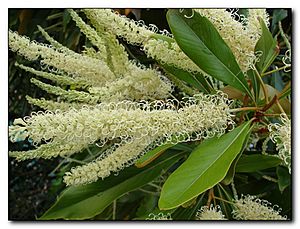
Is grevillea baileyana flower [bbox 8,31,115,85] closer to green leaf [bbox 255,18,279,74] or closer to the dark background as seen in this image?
the dark background

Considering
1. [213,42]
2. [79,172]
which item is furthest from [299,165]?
[79,172]

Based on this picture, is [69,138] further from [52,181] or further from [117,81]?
[52,181]

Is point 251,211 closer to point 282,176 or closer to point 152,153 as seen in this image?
point 282,176

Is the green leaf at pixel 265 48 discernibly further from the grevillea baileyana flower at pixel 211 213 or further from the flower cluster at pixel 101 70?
the grevillea baileyana flower at pixel 211 213

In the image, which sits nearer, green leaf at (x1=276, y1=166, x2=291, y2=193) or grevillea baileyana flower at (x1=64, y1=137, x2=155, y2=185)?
grevillea baileyana flower at (x1=64, y1=137, x2=155, y2=185)

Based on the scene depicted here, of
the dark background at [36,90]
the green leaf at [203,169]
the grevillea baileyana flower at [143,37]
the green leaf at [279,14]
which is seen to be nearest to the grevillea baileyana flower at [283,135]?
the green leaf at [203,169]

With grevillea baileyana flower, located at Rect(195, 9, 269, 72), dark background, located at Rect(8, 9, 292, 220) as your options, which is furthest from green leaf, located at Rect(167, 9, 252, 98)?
dark background, located at Rect(8, 9, 292, 220)

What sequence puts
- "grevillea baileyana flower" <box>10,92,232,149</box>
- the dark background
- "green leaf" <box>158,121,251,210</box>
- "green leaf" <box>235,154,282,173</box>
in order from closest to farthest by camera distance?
"grevillea baileyana flower" <box>10,92,232,149</box>
"green leaf" <box>158,121,251,210</box>
"green leaf" <box>235,154,282,173</box>
the dark background
